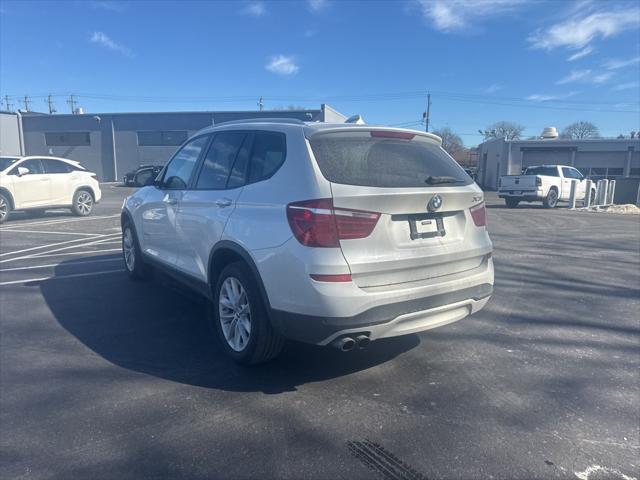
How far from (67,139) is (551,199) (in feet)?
135

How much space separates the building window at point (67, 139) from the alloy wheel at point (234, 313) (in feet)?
151

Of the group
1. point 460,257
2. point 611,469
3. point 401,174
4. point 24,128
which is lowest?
→ point 611,469

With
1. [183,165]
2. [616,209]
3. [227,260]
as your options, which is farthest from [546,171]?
[227,260]

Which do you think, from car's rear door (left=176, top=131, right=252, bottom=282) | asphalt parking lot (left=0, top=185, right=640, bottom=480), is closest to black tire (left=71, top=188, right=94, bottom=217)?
asphalt parking lot (left=0, top=185, right=640, bottom=480)

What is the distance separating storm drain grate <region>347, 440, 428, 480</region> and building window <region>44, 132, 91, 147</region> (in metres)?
47.5

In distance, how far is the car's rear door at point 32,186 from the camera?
42.3 feet

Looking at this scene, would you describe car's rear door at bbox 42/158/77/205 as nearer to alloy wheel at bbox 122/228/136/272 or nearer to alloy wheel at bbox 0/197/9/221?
alloy wheel at bbox 0/197/9/221

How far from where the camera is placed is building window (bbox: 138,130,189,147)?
42250 millimetres

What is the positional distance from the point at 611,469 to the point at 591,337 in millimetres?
2202

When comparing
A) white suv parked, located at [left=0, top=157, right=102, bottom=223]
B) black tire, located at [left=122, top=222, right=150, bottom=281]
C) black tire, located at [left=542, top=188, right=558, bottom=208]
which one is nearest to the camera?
black tire, located at [left=122, top=222, right=150, bottom=281]

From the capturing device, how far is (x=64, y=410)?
3.22 m

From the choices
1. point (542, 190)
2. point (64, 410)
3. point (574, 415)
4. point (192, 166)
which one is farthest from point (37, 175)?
point (542, 190)

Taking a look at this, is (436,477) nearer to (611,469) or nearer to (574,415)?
(611,469)

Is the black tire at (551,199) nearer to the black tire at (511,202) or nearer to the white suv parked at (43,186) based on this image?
the black tire at (511,202)
